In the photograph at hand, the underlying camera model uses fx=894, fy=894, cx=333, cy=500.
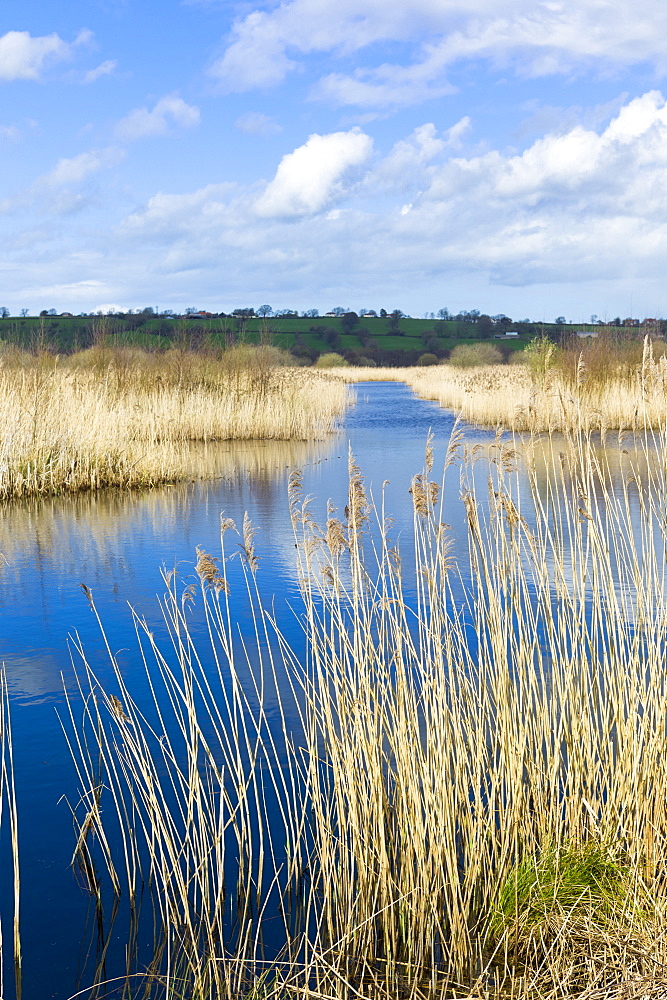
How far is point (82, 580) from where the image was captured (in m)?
7.39

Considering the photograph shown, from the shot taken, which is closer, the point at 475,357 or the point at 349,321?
the point at 475,357

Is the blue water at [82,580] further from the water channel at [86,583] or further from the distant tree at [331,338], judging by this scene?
the distant tree at [331,338]

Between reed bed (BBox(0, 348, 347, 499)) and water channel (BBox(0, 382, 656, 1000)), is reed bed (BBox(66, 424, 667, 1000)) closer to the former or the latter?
water channel (BBox(0, 382, 656, 1000))

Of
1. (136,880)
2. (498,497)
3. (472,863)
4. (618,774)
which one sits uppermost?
(498,497)

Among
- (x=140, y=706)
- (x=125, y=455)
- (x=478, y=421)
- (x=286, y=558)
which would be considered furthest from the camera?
(x=478, y=421)

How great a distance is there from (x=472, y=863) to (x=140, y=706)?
2436 millimetres

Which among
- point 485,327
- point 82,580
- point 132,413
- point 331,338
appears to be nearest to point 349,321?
point 331,338

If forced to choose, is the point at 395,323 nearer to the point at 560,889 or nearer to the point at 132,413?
the point at 132,413

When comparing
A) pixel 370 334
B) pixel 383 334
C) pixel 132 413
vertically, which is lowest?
pixel 132 413

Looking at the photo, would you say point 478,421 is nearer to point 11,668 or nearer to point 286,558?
point 286,558

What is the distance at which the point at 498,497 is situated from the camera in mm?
3459

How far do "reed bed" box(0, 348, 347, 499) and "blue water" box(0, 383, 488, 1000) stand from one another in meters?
0.54

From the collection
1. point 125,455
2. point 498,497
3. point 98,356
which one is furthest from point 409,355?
point 498,497

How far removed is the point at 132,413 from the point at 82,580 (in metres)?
7.03
